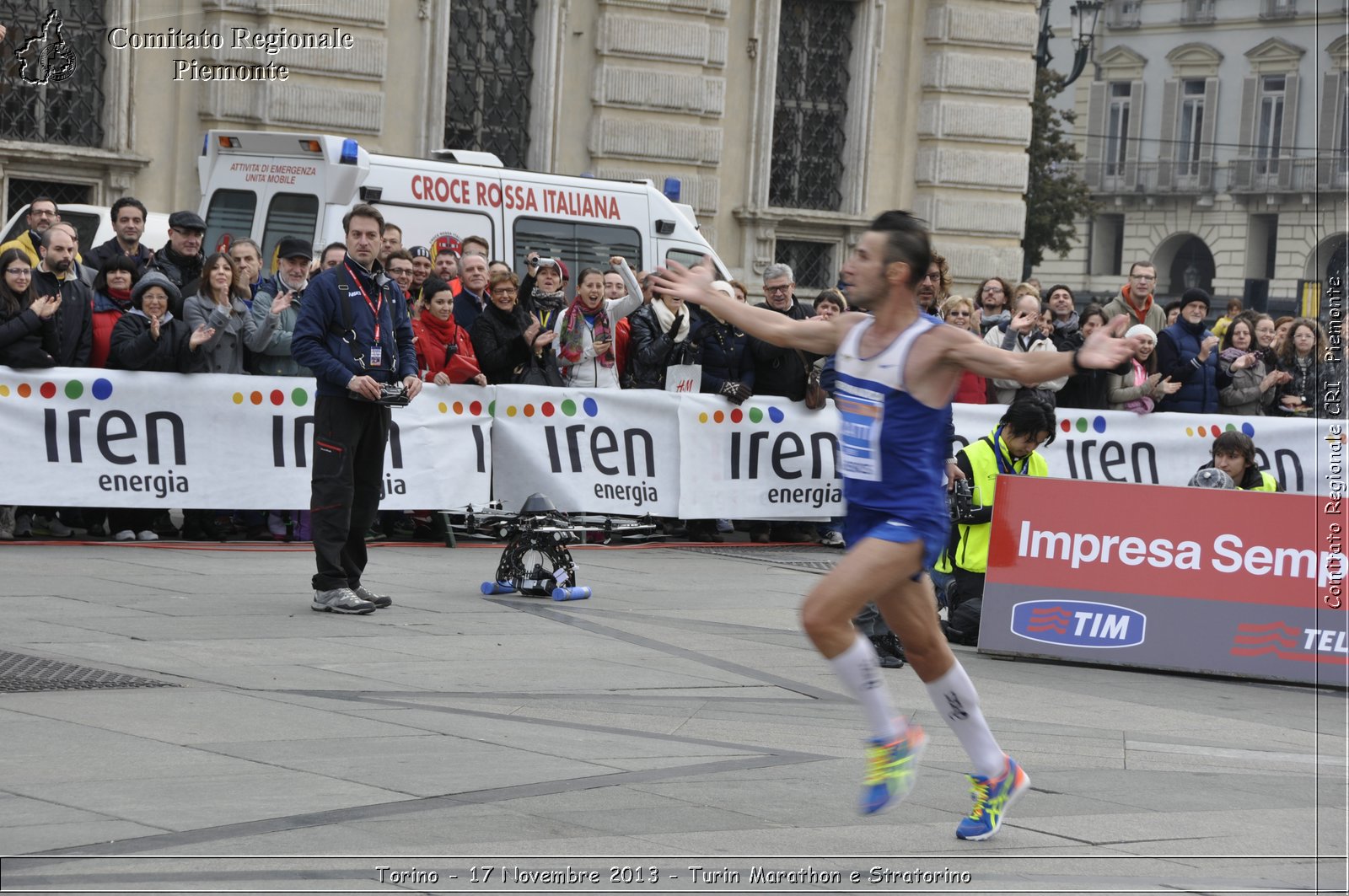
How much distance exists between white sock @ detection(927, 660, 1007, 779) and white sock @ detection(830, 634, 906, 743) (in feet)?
0.69

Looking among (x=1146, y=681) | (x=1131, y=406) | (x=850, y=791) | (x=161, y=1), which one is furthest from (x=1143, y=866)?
(x=161, y=1)

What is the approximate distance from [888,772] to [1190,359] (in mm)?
11246

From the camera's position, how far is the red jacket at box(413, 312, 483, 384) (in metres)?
14.0

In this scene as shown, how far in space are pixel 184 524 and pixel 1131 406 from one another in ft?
26.0

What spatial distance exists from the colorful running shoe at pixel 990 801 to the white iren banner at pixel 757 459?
28.1ft

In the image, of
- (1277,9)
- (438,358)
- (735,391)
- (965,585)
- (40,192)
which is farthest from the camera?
(1277,9)

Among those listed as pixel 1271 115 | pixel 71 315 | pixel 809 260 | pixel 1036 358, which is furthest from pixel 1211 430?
pixel 1271 115

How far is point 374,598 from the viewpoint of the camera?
34.6ft

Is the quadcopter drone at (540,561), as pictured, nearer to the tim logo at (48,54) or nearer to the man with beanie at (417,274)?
the man with beanie at (417,274)

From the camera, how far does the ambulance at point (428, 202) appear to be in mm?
15484

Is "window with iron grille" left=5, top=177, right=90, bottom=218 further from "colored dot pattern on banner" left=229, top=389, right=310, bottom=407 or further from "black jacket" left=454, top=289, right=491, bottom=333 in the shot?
"colored dot pattern on banner" left=229, top=389, right=310, bottom=407

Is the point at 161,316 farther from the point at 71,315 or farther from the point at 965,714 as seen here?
the point at 965,714

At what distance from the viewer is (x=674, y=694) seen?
8539 millimetres

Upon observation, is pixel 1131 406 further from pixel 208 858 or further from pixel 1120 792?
pixel 208 858
